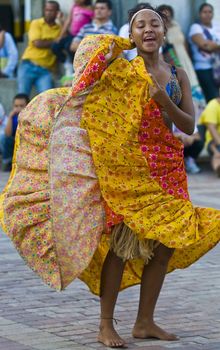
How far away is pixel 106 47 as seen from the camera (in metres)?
5.58

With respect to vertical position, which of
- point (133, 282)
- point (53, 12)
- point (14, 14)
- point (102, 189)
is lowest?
point (14, 14)

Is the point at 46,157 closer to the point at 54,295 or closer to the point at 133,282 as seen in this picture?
the point at 133,282

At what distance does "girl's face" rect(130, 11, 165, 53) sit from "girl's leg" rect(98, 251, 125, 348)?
108 centimetres

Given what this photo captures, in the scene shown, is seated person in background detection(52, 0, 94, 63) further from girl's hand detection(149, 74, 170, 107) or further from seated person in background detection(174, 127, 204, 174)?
girl's hand detection(149, 74, 170, 107)

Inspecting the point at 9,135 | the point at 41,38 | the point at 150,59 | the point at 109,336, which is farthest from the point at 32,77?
the point at 109,336

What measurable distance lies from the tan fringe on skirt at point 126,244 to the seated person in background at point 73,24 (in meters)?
8.99

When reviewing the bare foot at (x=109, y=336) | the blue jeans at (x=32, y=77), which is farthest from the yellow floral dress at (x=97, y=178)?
the blue jeans at (x=32, y=77)

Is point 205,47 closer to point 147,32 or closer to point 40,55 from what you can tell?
point 40,55

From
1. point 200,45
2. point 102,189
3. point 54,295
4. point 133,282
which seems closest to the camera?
point 102,189

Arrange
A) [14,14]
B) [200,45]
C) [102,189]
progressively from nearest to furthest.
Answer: [102,189] → [200,45] → [14,14]

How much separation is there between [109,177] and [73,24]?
9.21 metres

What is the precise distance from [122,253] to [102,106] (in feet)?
2.48

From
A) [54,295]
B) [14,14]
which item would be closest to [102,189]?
[54,295]

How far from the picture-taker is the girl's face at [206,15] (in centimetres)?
1462
